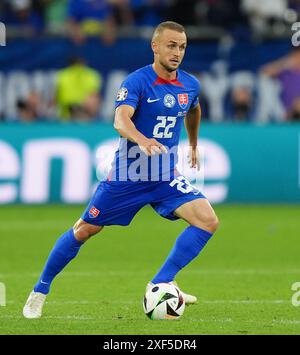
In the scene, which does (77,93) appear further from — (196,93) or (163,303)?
(163,303)

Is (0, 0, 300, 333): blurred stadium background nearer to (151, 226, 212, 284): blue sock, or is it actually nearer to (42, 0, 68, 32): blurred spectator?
(42, 0, 68, 32): blurred spectator

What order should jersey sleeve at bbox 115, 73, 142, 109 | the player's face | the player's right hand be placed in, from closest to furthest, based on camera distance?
the player's right hand < jersey sleeve at bbox 115, 73, 142, 109 < the player's face

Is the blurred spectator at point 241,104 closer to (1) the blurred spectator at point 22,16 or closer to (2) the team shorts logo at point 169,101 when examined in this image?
(1) the blurred spectator at point 22,16

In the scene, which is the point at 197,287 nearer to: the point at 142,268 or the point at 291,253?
the point at 142,268

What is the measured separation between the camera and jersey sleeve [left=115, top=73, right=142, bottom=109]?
8.64 m

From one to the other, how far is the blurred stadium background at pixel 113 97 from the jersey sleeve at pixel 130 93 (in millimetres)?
5535

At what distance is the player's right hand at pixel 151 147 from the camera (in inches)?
315

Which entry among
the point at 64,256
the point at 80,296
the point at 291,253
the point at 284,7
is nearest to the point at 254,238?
the point at 291,253

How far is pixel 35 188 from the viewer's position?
1709cm

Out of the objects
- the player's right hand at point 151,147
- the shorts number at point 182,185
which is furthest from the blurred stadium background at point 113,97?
the player's right hand at point 151,147

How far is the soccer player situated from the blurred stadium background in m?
5.20

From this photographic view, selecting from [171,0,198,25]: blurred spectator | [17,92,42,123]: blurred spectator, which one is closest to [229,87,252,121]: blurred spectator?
[171,0,198,25]: blurred spectator

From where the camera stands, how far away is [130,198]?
29.0 feet

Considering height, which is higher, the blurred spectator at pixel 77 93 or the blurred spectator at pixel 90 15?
the blurred spectator at pixel 90 15
